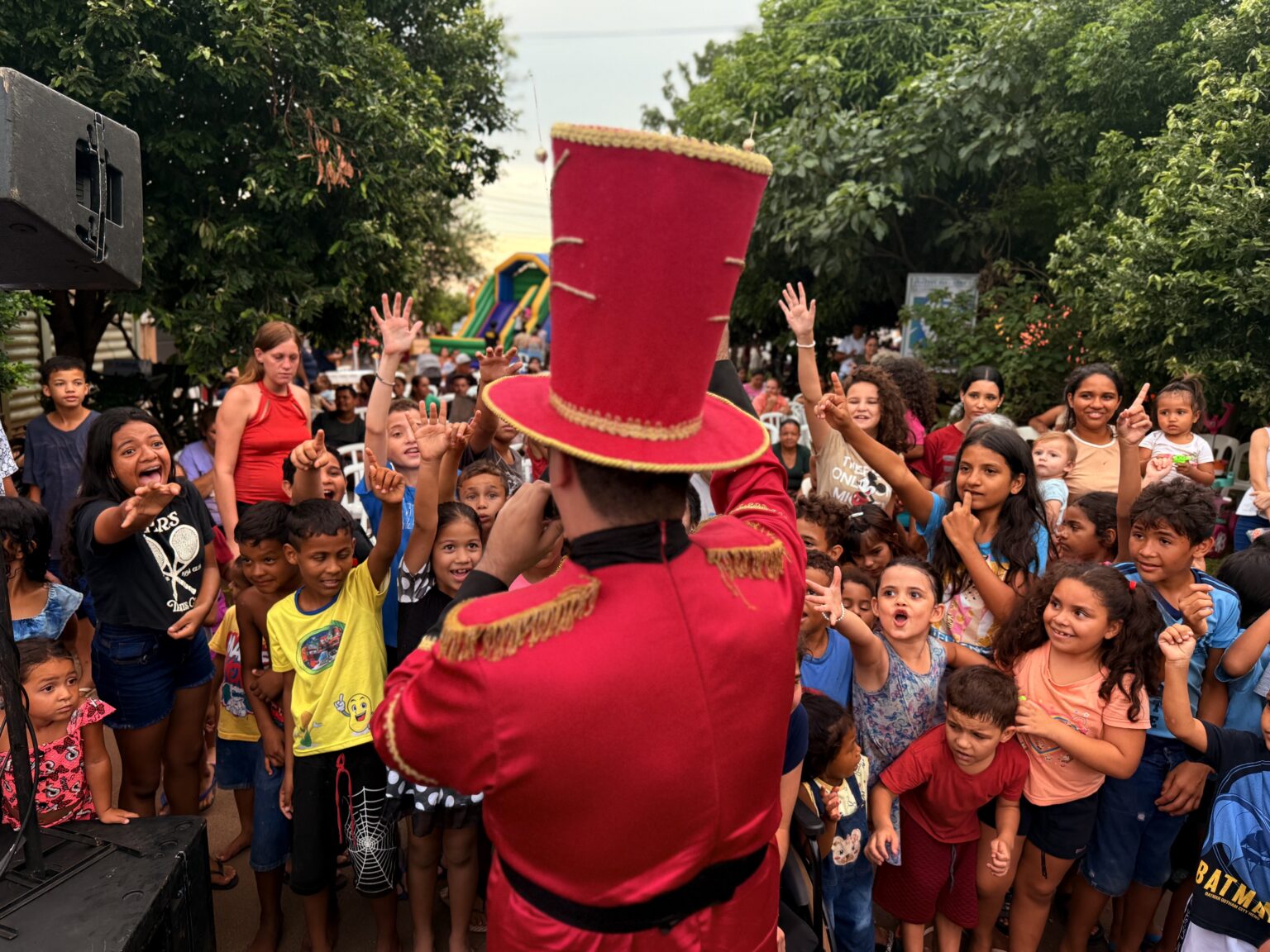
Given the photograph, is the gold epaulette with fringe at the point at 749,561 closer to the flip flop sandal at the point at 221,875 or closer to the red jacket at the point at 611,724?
the red jacket at the point at 611,724

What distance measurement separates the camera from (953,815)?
115 inches

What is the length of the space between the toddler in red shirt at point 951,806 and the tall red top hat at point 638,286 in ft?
5.74

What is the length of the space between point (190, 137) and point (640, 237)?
759cm

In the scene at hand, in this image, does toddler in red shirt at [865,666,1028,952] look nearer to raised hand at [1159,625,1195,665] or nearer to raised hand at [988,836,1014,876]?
raised hand at [988,836,1014,876]

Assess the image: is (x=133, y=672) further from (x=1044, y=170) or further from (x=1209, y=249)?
(x=1044, y=170)

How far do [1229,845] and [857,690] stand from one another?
1.10 metres

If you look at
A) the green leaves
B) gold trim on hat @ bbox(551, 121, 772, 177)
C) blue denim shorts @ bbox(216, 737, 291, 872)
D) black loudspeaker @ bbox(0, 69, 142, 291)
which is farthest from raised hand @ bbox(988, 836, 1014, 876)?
the green leaves

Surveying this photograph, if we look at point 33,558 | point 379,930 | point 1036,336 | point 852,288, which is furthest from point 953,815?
point 852,288

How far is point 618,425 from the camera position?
1409 mm

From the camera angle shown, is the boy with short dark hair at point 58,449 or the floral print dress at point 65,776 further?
the boy with short dark hair at point 58,449

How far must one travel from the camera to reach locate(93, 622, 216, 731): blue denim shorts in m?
3.28

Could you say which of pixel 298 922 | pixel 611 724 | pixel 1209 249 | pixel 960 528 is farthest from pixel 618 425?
pixel 1209 249

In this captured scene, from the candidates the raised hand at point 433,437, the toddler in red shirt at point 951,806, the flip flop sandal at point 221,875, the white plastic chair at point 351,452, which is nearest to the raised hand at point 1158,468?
the toddler in red shirt at point 951,806

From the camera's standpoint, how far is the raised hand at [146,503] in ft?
9.59
